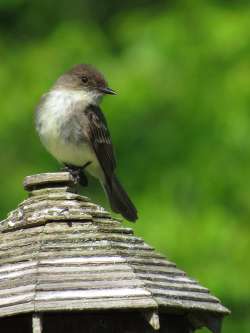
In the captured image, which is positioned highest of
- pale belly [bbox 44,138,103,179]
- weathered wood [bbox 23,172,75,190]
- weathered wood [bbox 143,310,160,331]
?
pale belly [bbox 44,138,103,179]

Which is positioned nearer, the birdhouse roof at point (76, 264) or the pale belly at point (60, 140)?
the birdhouse roof at point (76, 264)

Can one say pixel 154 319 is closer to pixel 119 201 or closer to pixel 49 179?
pixel 49 179

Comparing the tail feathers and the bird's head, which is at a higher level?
the bird's head

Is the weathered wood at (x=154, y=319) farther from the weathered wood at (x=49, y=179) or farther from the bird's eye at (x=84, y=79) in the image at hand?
→ the bird's eye at (x=84, y=79)

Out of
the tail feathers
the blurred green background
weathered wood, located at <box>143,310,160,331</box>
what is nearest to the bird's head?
the tail feathers

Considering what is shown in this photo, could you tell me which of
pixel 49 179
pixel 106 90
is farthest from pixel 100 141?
pixel 49 179

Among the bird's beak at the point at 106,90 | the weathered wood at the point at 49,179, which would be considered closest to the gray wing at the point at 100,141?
the bird's beak at the point at 106,90

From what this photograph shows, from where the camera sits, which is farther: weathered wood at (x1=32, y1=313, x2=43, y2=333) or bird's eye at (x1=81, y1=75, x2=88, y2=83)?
bird's eye at (x1=81, y1=75, x2=88, y2=83)

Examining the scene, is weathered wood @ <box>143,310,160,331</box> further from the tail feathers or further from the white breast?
the white breast
